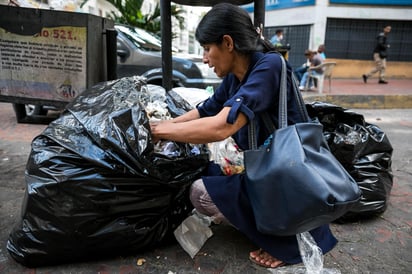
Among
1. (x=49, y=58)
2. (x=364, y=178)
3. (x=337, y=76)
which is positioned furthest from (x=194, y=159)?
(x=337, y=76)

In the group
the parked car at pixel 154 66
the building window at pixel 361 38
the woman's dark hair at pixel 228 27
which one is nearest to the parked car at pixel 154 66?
the parked car at pixel 154 66

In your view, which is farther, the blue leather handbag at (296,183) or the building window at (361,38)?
the building window at (361,38)

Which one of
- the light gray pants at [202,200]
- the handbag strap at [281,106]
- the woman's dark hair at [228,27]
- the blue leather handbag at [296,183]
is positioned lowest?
the light gray pants at [202,200]

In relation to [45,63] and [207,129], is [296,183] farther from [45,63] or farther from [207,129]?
[45,63]

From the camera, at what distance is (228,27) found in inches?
58.6

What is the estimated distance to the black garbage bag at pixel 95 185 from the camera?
5.08ft

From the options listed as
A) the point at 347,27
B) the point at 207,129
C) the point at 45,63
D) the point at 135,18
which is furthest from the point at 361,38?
the point at 207,129

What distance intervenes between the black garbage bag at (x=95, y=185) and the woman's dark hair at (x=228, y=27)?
477 mm

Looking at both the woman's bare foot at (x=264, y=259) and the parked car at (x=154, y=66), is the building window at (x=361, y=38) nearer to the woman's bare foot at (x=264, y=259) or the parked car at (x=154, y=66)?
the parked car at (x=154, y=66)

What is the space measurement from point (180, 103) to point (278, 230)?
1.08 meters

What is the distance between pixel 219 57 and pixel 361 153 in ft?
3.89

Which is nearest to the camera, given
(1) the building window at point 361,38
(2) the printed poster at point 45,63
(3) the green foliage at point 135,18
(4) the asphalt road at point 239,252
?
(4) the asphalt road at point 239,252

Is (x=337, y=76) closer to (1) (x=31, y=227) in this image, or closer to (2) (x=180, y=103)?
(2) (x=180, y=103)

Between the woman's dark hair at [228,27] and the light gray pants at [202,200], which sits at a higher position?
the woman's dark hair at [228,27]
